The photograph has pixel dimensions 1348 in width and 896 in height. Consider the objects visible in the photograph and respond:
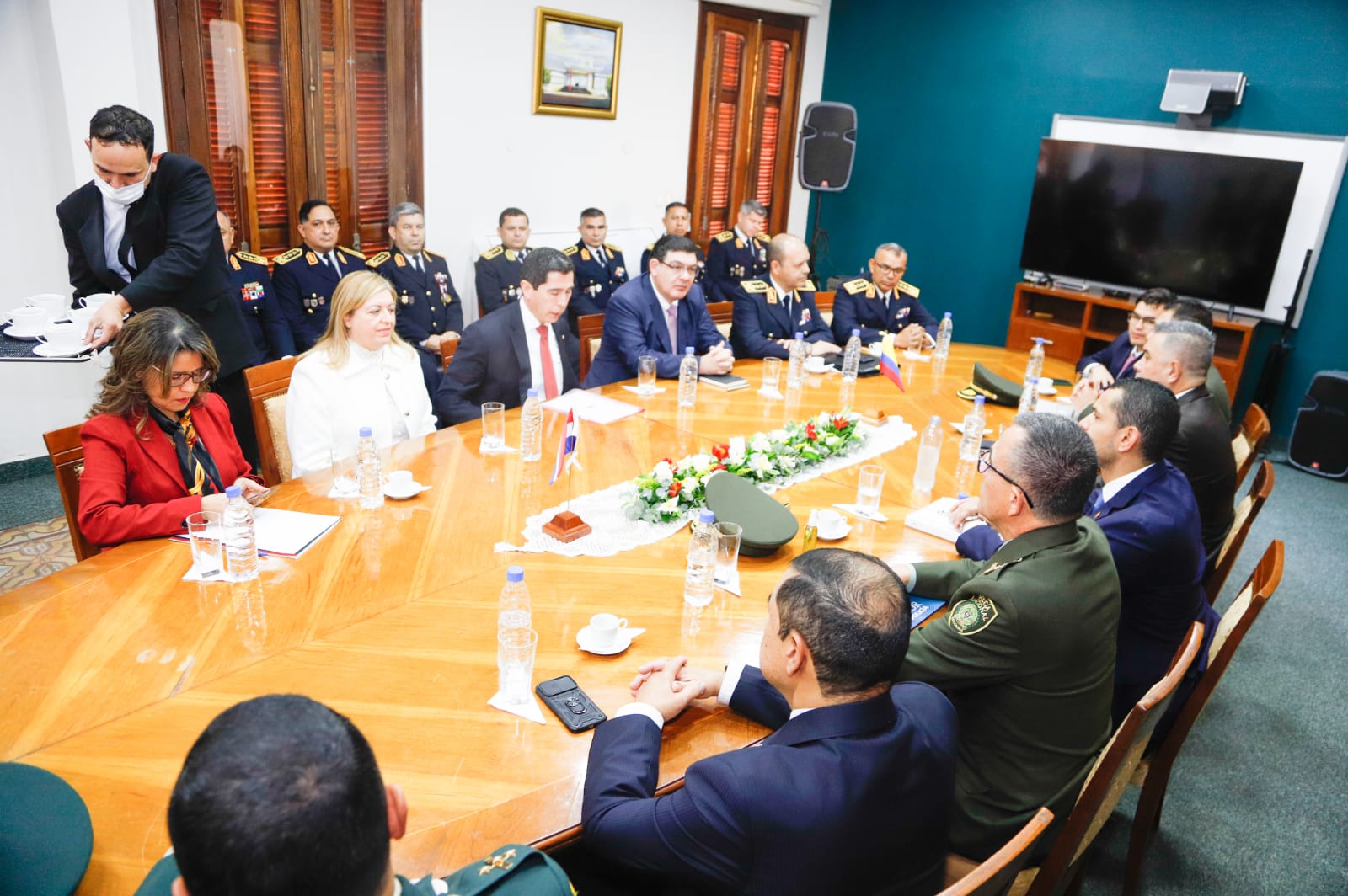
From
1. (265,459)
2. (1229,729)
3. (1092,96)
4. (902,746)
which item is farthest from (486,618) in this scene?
(1092,96)

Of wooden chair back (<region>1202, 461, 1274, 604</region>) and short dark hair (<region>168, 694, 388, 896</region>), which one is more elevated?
short dark hair (<region>168, 694, 388, 896</region>)

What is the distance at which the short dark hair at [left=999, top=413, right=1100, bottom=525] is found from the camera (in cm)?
196

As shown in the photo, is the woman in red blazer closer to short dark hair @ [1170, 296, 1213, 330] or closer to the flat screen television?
short dark hair @ [1170, 296, 1213, 330]

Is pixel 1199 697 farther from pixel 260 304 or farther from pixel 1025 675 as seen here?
pixel 260 304

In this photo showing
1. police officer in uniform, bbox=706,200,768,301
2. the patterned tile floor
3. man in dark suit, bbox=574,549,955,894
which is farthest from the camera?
police officer in uniform, bbox=706,200,768,301

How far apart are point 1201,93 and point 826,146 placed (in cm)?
299

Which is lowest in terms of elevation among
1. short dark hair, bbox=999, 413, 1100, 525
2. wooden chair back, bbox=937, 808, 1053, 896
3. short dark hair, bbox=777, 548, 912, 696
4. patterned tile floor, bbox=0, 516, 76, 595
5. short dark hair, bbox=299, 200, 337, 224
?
patterned tile floor, bbox=0, 516, 76, 595

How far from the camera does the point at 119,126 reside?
2.99 metres

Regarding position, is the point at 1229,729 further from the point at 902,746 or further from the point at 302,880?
the point at 302,880

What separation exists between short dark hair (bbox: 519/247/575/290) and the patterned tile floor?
7.03ft

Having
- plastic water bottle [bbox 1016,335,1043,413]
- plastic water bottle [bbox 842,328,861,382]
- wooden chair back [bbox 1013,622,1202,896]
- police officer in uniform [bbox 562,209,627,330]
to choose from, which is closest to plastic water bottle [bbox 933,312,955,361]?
plastic water bottle [bbox 1016,335,1043,413]

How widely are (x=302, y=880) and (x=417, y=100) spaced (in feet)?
18.7

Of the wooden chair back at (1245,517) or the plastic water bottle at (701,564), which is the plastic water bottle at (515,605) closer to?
the plastic water bottle at (701,564)

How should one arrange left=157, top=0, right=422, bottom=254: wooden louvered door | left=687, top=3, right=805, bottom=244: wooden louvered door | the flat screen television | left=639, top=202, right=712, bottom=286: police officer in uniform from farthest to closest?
left=687, top=3, right=805, bottom=244: wooden louvered door, left=639, top=202, right=712, bottom=286: police officer in uniform, the flat screen television, left=157, top=0, right=422, bottom=254: wooden louvered door
